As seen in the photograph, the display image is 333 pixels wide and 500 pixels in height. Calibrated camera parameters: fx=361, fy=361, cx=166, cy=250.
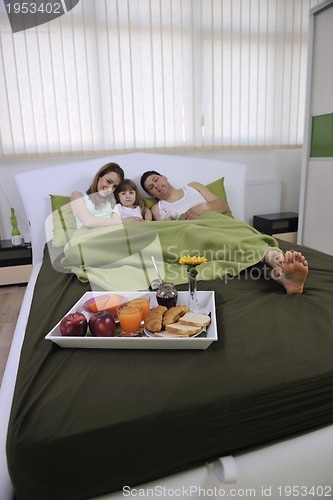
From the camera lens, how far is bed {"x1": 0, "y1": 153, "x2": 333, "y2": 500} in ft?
2.32

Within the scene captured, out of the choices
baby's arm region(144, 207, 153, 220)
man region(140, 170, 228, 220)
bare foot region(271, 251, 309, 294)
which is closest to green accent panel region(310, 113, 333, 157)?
man region(140, 170, 228, 220)

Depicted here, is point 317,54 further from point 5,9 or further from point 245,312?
point 245,312

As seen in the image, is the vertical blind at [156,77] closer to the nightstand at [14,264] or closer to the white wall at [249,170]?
the white wall at [249,170]

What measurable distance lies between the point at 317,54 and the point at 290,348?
2861 millimetres

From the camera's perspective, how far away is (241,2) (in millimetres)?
3115

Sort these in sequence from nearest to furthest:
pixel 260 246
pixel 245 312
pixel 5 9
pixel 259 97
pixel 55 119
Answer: pixel 245 312 < pixel 260 246 < pixel 5 9 < pixel 55 119 < pixel 259 97

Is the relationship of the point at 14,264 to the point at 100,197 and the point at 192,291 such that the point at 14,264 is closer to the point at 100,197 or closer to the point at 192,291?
the point at 100,197

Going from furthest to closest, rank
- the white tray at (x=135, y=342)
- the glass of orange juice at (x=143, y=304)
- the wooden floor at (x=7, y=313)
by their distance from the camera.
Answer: the wooden floor at (x=7, y=313)
the glass of orange juice at (x=143, y=304)
the white tray at (x=135, y=342)

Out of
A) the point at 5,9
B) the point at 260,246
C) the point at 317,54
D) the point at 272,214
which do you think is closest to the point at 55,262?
the point at 260,246

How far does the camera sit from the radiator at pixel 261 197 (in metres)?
3.49

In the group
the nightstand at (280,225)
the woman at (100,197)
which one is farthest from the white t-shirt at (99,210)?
the nightstand at (280,225)

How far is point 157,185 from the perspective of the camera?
7.45 ft

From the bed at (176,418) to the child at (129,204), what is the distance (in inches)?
48.0

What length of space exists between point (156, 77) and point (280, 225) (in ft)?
5.67
